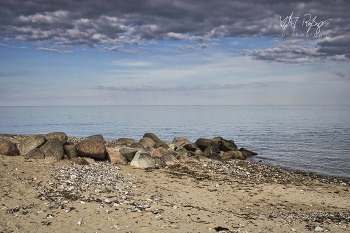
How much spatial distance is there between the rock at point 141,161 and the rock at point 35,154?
498 centimetres

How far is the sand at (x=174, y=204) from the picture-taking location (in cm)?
891

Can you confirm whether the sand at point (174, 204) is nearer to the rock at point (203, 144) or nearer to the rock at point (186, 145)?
the rock at point (186, 145)

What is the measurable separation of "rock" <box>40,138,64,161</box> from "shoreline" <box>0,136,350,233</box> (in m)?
1.18

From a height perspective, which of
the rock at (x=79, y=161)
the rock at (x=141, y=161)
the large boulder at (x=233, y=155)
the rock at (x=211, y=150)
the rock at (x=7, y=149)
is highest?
the rock at (x=7, y=149)

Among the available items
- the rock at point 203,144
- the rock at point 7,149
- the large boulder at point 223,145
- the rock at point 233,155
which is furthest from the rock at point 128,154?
the large boulder at point 223,145

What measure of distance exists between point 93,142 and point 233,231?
11.5 m

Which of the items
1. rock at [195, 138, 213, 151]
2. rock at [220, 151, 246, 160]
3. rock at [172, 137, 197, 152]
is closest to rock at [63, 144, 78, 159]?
rock at [172, 137, 197, 152]

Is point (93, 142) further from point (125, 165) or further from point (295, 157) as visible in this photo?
point (295, 157)

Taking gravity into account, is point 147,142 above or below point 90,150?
below

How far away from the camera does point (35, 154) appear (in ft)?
52.4

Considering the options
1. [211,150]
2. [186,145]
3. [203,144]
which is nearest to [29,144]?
[186,145]

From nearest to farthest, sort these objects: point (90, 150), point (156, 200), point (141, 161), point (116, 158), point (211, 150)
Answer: point (156, 200) → point (141, 161) → point (90, 150) → point (116, 158) → point (211, 150)

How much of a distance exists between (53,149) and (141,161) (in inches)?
198

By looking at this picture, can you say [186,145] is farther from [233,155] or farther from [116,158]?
[116,158]
